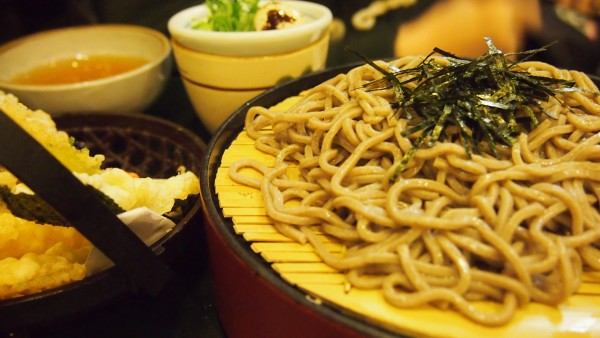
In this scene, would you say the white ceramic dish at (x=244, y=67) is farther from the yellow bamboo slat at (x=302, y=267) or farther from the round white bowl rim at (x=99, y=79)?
the yellow bamboo slat at (x=302, y=267)

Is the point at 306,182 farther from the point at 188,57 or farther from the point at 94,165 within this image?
the point at 188,57

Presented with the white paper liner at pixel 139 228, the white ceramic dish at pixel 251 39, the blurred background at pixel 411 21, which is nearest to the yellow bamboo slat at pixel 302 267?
the white paper liner at pixel 139 228

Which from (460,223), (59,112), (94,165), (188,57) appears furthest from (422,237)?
(59,112)

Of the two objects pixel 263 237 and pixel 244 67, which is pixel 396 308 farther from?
pixel 244 67

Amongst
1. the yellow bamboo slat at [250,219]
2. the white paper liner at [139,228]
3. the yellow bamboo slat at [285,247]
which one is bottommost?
the white paper liner at [139,228]

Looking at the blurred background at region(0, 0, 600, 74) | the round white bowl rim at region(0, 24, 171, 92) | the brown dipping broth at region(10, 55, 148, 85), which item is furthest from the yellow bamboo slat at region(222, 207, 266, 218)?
the blurred background at region(0, 0, 600, 74)

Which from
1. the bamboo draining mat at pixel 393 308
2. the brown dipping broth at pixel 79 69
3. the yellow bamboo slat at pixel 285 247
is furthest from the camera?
the brown dipping broth at pixel 79 69
